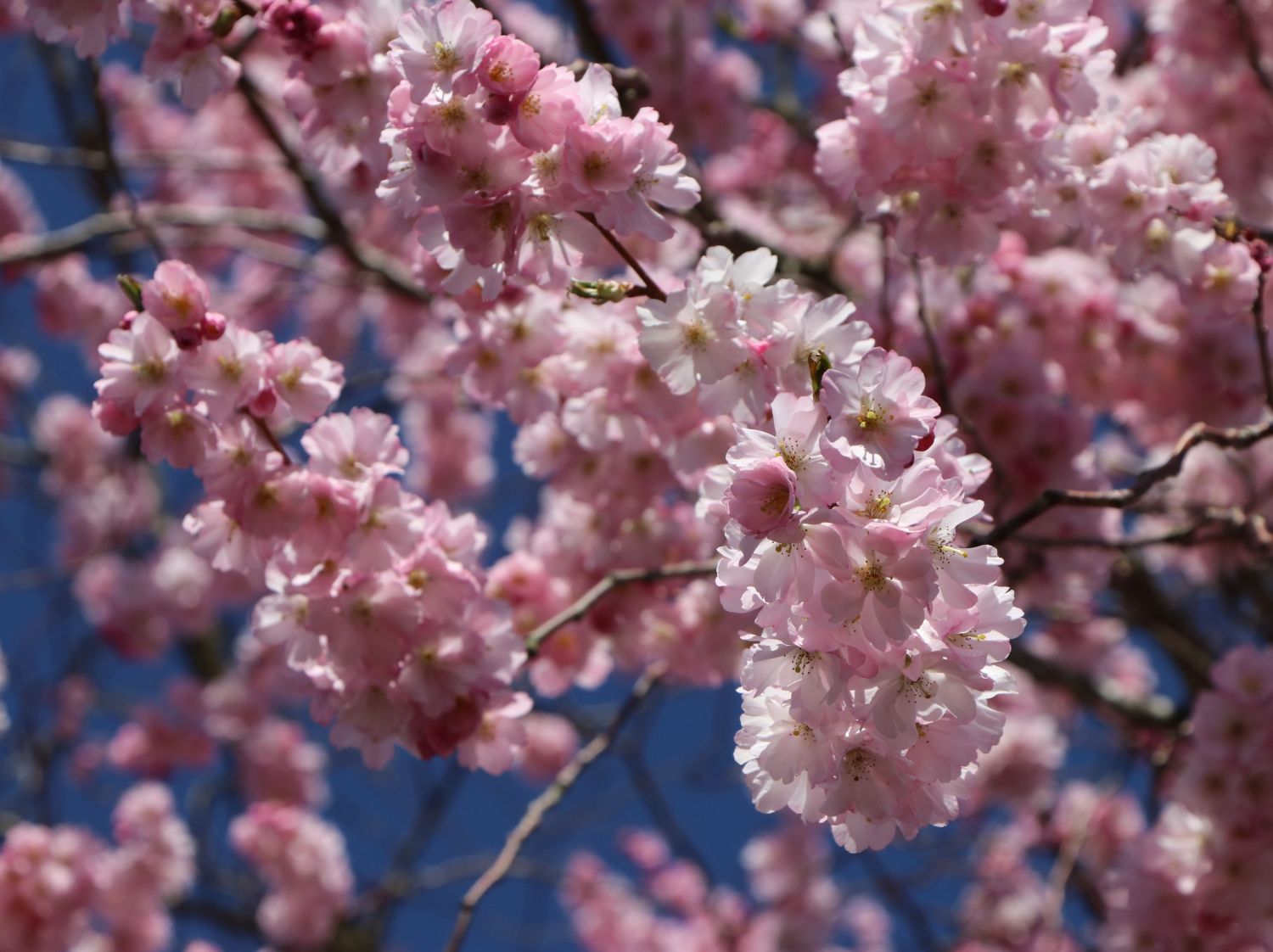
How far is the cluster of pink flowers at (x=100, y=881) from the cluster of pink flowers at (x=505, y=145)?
3.19 m

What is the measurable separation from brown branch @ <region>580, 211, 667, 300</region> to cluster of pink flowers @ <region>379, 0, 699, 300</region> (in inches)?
1.0

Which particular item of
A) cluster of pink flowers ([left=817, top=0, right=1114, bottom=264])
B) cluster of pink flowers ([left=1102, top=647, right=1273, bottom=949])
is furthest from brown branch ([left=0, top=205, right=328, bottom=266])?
cluster of pink flowers ([left=1102, top=647, right=1273, bottom=949])

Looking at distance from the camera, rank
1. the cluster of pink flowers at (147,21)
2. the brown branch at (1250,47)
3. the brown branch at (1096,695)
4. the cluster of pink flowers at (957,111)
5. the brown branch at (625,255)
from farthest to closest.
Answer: the brown branch at (1096,695) < the brown branch at (1250,47) < the cluster of pink flowers at (147,21) < the cluster of pink flowers at (957,111) < the brown branch at (625,255)

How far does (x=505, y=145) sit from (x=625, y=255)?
0.24 meters

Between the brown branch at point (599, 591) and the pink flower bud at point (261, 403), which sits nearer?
the pink flower bud at point (261, 403)

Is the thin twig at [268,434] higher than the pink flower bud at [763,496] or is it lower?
lower

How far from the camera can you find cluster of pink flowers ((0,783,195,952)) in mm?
3877

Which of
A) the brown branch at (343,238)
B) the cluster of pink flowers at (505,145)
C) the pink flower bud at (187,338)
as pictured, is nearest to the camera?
the cluster of pink flowers at (505,145)

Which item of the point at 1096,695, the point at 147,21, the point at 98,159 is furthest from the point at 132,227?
the point at 1096,695

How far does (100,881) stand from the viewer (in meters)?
4.23

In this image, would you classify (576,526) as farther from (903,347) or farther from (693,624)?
(903,347)

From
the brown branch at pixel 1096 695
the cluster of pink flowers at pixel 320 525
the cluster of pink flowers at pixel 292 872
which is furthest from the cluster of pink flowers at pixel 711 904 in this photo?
the cluster of pink flowers at pixel 320 525

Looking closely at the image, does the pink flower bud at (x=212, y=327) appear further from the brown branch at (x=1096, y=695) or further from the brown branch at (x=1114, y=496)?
the brown branch at (x=1096, y=695)

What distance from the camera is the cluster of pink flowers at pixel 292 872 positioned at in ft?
17.8
